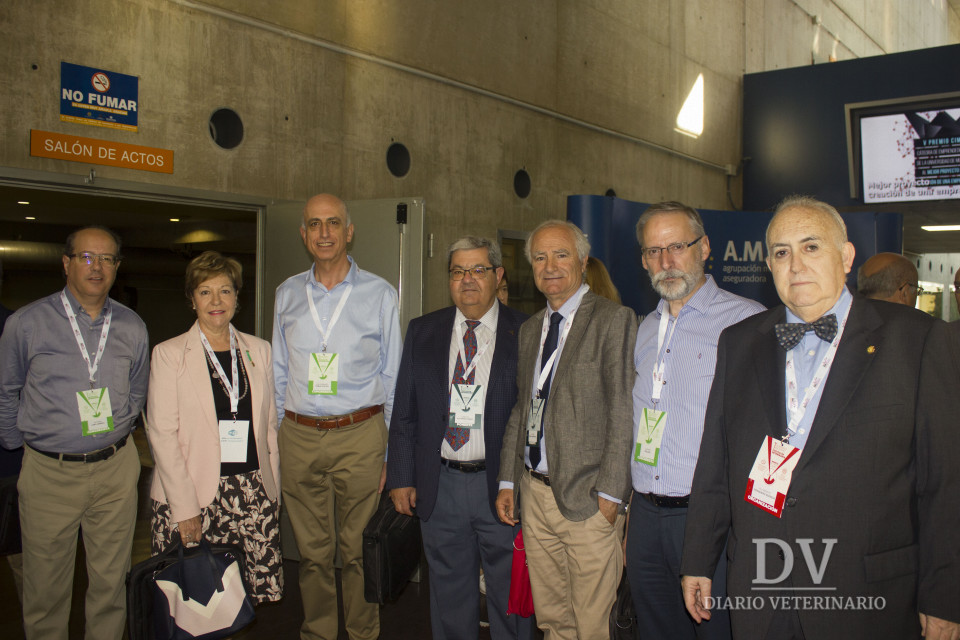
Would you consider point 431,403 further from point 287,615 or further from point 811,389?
point 287,615

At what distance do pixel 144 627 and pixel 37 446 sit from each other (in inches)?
34.6

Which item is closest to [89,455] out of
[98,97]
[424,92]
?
[98,97]

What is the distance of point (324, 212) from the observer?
9.60ft

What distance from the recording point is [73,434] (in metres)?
2.62

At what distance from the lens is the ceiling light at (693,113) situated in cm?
893

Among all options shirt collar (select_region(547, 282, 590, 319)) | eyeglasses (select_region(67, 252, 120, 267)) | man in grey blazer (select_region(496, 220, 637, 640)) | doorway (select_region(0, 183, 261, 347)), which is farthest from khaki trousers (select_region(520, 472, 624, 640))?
doorway (select_region(0, 183, 261, 347))

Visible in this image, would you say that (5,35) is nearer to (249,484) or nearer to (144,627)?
(249,484)

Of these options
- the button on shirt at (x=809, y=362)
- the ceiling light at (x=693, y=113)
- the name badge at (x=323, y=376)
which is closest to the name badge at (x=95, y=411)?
the name badge at (x=323, y=376)

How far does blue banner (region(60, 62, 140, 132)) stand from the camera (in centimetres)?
360

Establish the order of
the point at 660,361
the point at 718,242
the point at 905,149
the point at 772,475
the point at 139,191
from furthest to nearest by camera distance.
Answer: the point at 905,149 < the point at 718,242 < the point at 139,191 < the point at 660,361 < the point at 772,475

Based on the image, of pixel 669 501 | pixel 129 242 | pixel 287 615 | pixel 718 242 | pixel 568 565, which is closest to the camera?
pixel 669 501

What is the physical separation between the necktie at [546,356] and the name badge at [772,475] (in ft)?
2.55

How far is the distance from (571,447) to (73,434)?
1996mm

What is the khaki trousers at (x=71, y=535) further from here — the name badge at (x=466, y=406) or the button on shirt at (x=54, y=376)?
the name badge at (x=466, y=406)
